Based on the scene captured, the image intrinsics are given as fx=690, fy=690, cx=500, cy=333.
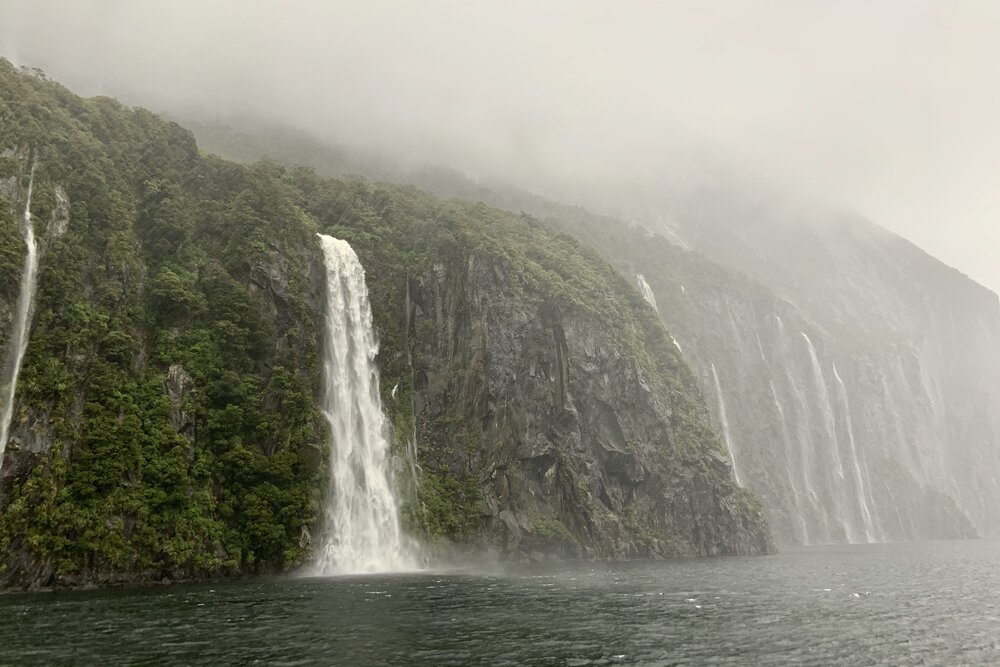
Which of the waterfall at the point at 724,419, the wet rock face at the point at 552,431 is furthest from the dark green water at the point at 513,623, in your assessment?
the waterfall at the point at 724,419

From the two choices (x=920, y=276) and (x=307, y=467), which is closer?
(x=307, y=467)

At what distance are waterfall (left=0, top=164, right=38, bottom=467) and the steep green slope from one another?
0.60 metres

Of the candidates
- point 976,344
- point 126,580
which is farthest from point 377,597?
point 976,344

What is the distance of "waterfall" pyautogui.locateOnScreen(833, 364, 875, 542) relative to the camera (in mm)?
123375

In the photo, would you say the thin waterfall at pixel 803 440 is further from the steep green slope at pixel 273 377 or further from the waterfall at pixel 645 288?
the steep green slope at pixel 273 377

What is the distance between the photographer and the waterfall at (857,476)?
405ft

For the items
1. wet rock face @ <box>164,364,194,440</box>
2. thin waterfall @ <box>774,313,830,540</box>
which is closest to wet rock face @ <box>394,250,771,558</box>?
wet rock face @ <box>164,364,194,440</box>

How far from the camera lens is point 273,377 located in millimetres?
56250

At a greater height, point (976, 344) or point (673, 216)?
point (673, 216)

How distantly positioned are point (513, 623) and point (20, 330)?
36736mm

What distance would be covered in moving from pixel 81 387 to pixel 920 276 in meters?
205

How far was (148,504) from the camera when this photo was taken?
44469mm

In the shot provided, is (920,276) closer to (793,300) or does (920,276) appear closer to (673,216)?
(793,300)

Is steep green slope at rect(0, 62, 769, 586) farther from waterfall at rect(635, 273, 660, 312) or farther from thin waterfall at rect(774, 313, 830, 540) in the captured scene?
thin waterfall at rect(774, 313, 830, 540)
